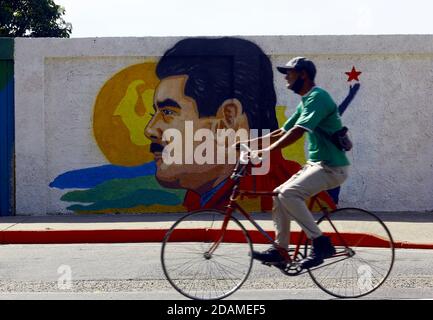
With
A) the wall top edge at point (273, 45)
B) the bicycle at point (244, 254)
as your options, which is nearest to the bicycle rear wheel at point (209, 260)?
the bicycle at point (244, 254)

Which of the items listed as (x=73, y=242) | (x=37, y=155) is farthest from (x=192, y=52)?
(x=73, y=242)

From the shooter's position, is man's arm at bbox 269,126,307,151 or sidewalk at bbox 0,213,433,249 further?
sidewalk at bbox 0,213,433,249

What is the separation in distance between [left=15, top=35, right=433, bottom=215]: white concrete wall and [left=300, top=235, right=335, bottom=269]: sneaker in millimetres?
6715

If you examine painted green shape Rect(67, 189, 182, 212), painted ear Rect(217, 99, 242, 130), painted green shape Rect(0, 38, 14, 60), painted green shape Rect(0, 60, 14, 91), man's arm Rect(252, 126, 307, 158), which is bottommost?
painted green shape Rect(67, 189, 182, 212)

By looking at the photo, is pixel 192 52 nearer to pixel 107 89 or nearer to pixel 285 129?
pixel 107 89

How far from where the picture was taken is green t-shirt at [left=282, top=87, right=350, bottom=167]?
5.82m

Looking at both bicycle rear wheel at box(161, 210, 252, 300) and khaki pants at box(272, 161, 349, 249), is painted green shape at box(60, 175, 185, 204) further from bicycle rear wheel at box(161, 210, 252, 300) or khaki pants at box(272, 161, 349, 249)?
khaki pants at box(272, 161, 349, 249)

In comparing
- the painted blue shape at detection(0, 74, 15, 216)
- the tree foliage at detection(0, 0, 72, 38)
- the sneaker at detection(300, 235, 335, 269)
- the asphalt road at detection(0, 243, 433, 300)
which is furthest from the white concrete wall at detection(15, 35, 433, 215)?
the tree foliage at detection(0, 0, 72, 38)

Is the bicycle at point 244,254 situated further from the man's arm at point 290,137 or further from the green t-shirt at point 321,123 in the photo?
the green t-shirt at point 321,123

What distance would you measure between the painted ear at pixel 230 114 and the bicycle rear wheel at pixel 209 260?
647cm

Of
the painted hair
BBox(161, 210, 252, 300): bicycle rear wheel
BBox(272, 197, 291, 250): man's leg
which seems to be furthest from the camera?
the painted hair

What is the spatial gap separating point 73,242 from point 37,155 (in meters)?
2.87

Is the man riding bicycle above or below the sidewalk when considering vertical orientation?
above

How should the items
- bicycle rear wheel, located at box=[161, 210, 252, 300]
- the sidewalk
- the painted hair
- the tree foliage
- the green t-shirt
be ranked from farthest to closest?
the tree foliage < the painted hair < the sidewalk < bicycle rear wheel, located at box=[161, 210, 252, 300] < the green t-shirt
